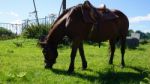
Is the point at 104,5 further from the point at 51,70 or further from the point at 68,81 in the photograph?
the point at 68,81

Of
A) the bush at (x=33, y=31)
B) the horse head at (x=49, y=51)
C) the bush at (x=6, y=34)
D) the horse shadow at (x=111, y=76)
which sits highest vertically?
the horse head at (x=49, y=51)

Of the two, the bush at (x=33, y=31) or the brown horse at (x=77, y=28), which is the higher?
the brown horse at (x=77, y=28)

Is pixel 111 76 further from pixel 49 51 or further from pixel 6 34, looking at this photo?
pixel 6 34

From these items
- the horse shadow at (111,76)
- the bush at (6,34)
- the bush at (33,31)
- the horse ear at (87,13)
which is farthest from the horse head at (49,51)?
the bush at (6,34)

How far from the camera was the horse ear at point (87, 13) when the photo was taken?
12055 millimetres

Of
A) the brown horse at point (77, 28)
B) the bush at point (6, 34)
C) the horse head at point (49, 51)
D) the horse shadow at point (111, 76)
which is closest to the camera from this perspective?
the horse shadow at point (111, 76)

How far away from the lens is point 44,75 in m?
11.4

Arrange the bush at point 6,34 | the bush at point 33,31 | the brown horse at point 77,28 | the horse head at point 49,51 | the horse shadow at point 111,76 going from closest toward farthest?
the horse shadow at point 111,76 → the brown horse at point 77,28 → the horse head at point 49,51 → the bush at point 33,31 → the bush at point 6,34

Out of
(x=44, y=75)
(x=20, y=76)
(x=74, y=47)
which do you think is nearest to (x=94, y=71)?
(x=74, y=47)

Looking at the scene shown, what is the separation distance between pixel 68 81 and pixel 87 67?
325 cm

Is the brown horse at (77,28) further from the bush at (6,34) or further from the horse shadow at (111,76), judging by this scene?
the bush at (6,34)

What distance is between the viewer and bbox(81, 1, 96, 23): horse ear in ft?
39.6

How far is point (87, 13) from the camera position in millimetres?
12188

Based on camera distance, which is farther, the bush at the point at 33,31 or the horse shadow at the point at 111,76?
the bush at the point at 33,31
